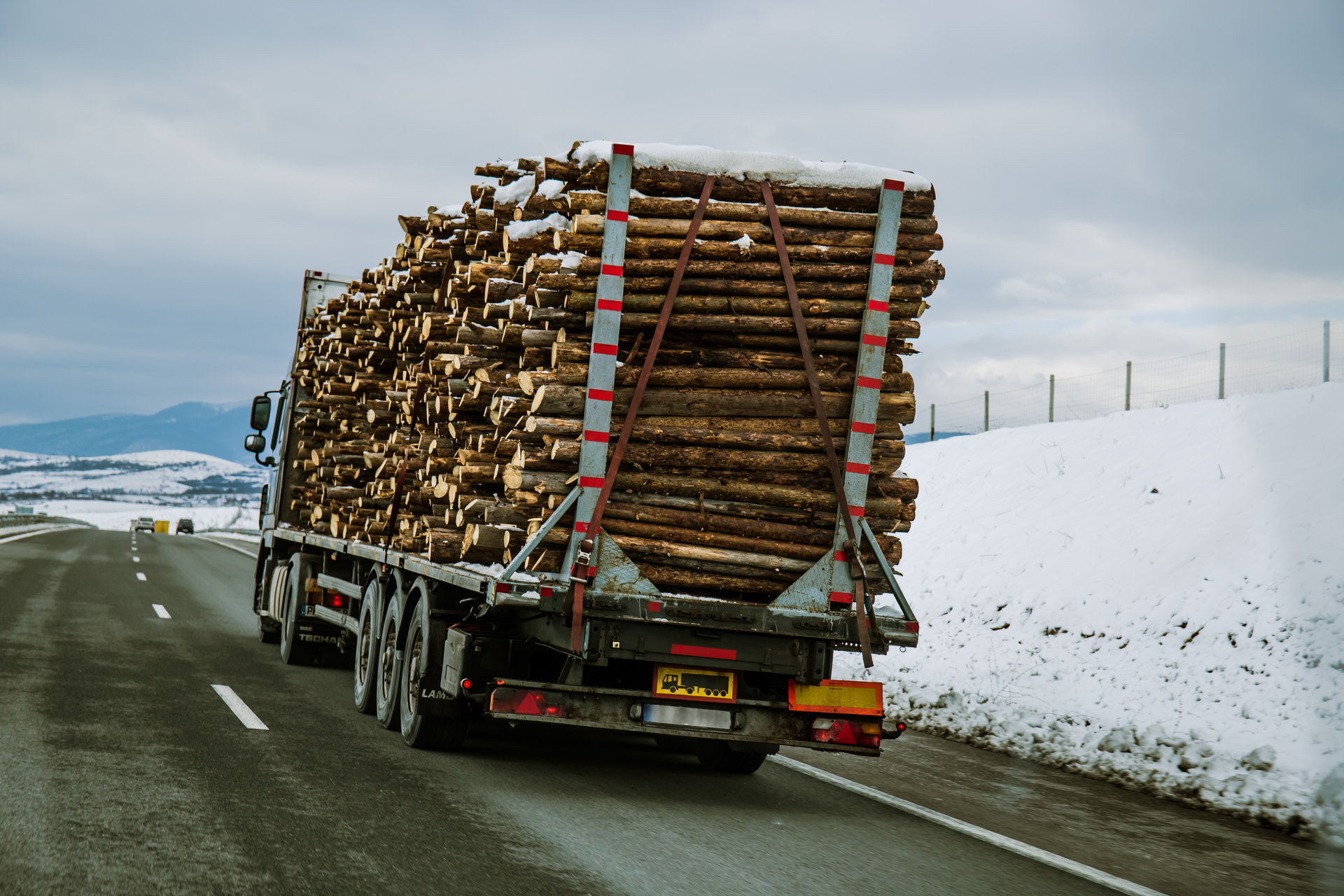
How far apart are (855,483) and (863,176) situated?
1.84 metres

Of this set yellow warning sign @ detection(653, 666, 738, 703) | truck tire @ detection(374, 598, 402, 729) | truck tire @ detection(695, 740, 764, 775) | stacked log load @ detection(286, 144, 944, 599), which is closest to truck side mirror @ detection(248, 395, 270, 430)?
truck tire @ detection(374, 598, 402, 729)

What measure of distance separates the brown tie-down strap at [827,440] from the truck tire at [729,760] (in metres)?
1.49

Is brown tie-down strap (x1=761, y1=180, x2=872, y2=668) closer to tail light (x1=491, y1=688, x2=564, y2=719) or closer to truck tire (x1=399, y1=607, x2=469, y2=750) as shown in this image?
tail light (x1=491, y1=688, x2=564, y2=719)

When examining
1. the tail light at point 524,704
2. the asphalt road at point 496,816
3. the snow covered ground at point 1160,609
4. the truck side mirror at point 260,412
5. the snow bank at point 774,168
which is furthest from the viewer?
the truck side mirror at point 260,412

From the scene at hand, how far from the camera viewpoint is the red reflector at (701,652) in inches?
256

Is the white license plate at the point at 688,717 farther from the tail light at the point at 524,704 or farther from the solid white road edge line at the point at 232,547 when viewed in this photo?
the solid white road edge line at the point at 232,547

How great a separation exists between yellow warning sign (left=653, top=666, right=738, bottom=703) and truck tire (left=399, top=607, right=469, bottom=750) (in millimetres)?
1731

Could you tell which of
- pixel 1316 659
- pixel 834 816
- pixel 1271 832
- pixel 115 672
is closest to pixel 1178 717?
pixel 1316 659

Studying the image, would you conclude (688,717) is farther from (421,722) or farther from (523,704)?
(421,722)

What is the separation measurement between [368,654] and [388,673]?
0.70 metres

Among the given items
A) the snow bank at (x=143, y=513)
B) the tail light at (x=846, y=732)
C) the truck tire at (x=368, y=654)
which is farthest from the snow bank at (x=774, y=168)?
the snow bank at (x=143, y=513)

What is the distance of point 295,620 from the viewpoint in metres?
11.9

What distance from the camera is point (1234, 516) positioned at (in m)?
14.1

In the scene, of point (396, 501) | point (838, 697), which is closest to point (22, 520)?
point (396, 501)
